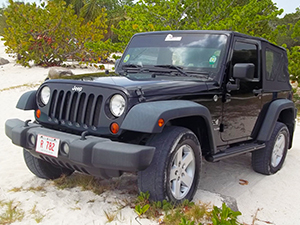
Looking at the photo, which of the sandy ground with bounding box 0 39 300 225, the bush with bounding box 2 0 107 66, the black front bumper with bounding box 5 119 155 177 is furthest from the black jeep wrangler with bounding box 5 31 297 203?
the bush with bounding box 2 0 107 66

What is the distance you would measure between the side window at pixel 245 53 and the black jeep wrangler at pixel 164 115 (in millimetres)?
13

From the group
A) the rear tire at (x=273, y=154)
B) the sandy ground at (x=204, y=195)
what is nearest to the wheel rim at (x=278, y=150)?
the rear tire at (x=273, y=154)

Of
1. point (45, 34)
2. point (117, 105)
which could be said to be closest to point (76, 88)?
point (117, 105)

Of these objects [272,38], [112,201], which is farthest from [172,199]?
[272,38]

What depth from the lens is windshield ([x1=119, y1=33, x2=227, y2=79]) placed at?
13.2ft

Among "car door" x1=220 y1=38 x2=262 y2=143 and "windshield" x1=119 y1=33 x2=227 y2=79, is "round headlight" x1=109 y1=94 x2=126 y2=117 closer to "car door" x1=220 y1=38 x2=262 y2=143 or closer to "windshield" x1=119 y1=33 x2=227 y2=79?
"windshield" x1=119 y1=33 x2=227 y2=79

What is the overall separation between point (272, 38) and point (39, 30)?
11802 mm

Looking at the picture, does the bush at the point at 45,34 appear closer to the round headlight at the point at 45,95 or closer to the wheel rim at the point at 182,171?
the round headlight at the point at 45,95

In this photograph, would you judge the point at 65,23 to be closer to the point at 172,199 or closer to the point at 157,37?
the point at 157,37

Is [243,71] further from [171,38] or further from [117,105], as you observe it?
[117,105]

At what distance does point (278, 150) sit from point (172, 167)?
2.63 metres

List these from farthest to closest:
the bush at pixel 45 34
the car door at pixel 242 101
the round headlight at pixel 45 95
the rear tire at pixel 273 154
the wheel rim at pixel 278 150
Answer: the bush at pixel 45 34 → the wheel rim at pixel 278 150 → the rear tire at pixel 273 154 → the car door at pixel 242 101 → the round headlight at pixel 45 95

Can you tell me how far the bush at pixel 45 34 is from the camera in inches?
714

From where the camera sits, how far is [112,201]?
3.51 meters
